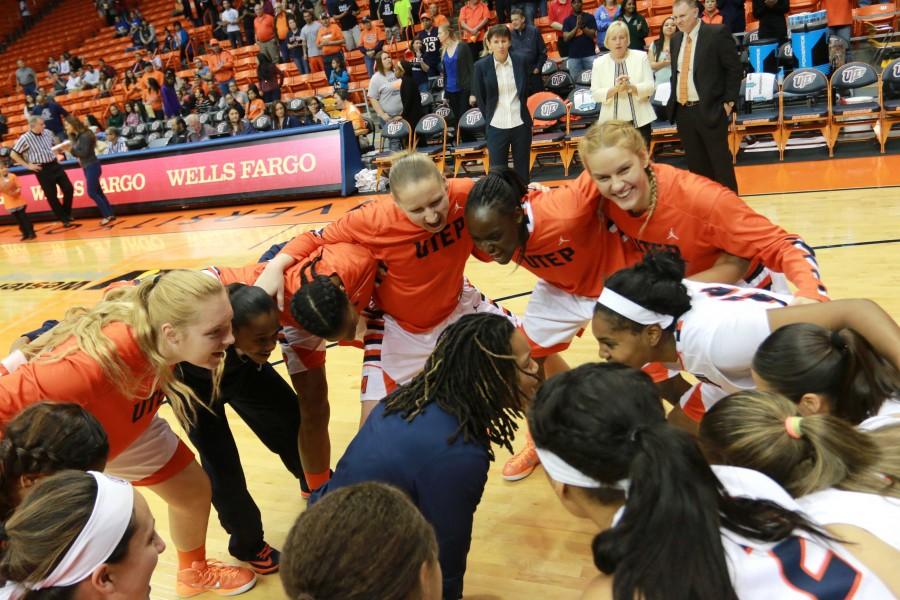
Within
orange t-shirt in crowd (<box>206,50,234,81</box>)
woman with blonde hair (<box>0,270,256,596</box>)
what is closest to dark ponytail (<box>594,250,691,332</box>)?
woman with blonde hair (<box>0,270,256,596</box>)

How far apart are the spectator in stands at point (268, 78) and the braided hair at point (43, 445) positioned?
11.8 m

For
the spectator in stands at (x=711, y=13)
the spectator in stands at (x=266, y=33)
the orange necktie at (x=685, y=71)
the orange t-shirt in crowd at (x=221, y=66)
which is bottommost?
the orange necktie at (x=685, y=71)

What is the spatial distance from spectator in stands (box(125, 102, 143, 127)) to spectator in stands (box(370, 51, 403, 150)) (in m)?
7.48

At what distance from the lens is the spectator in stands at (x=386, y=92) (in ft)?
34.0

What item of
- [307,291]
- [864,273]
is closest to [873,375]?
[307,291]

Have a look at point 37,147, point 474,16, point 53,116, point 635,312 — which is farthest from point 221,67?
point 635,312

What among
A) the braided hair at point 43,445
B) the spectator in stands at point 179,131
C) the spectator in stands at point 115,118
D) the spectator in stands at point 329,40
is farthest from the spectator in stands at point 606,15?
the spectator in stands at point 115,118

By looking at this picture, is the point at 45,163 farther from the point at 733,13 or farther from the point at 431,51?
the point at 733,13

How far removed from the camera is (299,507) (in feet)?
11.4

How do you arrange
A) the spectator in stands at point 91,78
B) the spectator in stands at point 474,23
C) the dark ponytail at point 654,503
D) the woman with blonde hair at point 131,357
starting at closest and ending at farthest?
the dark ponytail at point 654,503 → the woman with blonde hair at point 131,357 → the spectator in stands at point 474,23 → the spectator in stands at point 91,78

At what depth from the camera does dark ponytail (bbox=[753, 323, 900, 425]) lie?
2008 mm

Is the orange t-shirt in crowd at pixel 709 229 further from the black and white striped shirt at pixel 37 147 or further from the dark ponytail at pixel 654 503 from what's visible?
the black and white striped shirt at pixel 37 147

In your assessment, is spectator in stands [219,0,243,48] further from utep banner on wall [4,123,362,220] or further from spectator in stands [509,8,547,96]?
spectator in stands [509,8,547,96]

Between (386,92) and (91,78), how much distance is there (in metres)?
11.7
